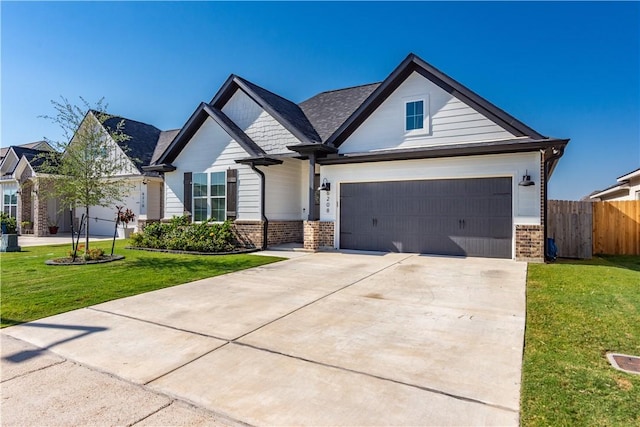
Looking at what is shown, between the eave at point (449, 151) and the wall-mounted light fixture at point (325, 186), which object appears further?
the wall-mounted light fixture at point (325, 186)

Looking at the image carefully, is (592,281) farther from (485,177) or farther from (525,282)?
(485,177)

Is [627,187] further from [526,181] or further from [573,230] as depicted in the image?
[526,181]

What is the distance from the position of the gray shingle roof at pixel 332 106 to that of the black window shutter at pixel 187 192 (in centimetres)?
582

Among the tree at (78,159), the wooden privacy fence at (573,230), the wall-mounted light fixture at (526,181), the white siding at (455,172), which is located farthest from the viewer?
the wooden privacy fence at (573,230)

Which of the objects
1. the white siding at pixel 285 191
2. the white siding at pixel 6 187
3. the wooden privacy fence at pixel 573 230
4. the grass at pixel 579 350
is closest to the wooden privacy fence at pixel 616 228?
the wooden privacy fence at pixel 573 230

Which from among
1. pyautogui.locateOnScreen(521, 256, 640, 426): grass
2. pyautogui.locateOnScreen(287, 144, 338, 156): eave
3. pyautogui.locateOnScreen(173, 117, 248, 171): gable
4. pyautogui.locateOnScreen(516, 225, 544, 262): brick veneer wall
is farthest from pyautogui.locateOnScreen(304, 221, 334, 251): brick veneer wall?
pyautogui.locateOnScreen(521, 256, 640, 426): grass

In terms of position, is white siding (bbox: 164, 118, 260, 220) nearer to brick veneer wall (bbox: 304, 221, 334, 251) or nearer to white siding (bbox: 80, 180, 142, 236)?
brick veneer wall (bbox: 304, 221, 334, 251)

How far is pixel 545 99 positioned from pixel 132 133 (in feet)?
75.0

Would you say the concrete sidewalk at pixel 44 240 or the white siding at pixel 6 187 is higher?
the white siding at pixel 6 187

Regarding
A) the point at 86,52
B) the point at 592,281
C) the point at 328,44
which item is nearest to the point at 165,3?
the point at 86,52

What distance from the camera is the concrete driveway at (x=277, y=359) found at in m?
2.75

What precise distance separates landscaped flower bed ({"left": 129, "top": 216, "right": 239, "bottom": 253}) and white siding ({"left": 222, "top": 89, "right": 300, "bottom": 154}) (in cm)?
358

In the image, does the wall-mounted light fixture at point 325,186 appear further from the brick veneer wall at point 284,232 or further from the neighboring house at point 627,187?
the neighboring house at point 627,187

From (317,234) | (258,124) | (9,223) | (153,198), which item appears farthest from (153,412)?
(9,223)
